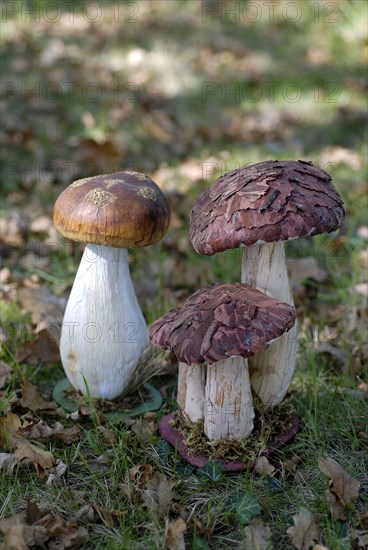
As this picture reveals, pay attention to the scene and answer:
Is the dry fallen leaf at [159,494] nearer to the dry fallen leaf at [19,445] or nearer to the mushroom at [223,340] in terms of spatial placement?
the mushroom at [223,340]

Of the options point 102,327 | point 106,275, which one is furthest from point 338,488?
point 106,275

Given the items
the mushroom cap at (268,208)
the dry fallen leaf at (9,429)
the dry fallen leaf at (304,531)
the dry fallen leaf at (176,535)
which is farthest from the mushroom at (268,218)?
the dry fallen leaf at (9,429)

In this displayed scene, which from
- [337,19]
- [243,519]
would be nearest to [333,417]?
[243,519]

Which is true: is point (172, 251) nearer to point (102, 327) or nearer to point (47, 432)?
point (102, 327)

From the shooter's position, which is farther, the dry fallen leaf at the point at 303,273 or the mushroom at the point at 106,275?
the dry fallen leaf at the point at 303,273

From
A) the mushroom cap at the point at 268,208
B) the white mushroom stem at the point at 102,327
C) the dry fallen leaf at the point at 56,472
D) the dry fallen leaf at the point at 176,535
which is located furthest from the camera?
the white mushroom stem at the point at 102,327

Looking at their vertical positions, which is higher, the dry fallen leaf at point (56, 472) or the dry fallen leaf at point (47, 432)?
the dry fallen leaf at point (47, 432)

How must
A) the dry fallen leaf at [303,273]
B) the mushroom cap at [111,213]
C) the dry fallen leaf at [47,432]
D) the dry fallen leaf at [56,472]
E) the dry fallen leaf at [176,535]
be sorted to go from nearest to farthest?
the dry fallen leaf at [176,535]
the dry fallen leaf at [56,472]
the mushroom cap at [111,213]
the dry fallen leaf at [47,432]
the dry fallen leaf at [303,273]

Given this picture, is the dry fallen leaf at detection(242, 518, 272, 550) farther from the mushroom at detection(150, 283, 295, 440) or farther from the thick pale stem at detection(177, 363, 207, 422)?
the thick pale stem at detection(177, 363, 207, 422)
